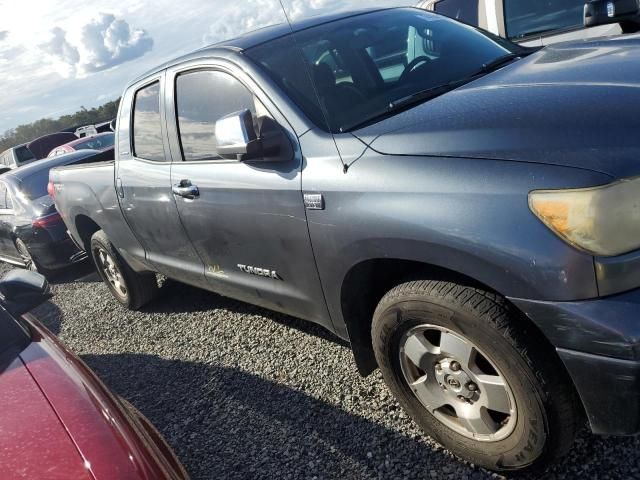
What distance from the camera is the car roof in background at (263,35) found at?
3.07 meters

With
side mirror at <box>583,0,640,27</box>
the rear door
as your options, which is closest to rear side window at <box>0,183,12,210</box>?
the rear door

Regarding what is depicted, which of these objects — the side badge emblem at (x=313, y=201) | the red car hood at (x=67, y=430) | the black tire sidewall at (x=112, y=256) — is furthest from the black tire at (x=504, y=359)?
the black tire sidewall at (x=112, y=256)

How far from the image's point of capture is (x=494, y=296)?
196cm

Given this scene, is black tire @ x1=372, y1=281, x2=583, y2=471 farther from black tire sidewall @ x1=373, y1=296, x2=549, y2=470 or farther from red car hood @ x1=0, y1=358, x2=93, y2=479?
red car hood @ x1=0, y1=358, x2=93, y2=479

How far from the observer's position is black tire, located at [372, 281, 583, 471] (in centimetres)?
190

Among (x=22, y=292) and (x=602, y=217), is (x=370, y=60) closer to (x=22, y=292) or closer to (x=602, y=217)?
(x=602, y=217)

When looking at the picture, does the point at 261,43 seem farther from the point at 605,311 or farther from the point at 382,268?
the point at 605,311

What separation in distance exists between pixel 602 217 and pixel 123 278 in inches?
158

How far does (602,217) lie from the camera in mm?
1674

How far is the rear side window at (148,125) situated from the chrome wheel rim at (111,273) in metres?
1.42

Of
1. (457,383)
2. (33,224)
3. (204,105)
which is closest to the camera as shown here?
(457,383)

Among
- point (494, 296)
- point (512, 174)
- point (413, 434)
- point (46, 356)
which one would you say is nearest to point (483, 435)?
point (413, 434)

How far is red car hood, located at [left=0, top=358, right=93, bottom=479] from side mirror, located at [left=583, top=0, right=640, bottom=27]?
12.4 ft

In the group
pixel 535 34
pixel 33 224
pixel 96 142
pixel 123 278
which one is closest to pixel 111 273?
pixel 123 278
